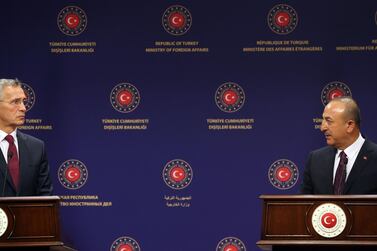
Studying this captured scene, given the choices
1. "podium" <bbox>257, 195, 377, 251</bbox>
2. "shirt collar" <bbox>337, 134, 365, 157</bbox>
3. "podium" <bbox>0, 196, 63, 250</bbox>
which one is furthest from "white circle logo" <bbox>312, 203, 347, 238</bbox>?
"podium" <bbox>0, 196, 63, 250</bbox>

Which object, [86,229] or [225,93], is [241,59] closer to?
[225,93]

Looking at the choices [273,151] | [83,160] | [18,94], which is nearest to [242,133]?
[273,151]

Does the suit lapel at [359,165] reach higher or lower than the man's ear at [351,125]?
lower

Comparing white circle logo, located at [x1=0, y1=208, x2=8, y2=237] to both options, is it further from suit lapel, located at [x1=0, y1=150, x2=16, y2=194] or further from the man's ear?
the man's ear

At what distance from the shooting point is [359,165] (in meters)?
4.59

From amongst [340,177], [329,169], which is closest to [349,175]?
[340,177]

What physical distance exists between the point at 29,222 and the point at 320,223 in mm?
1515

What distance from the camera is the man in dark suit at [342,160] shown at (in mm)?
4551

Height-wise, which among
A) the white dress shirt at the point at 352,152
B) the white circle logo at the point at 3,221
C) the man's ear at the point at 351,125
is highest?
the man's ear at the point at 351,125

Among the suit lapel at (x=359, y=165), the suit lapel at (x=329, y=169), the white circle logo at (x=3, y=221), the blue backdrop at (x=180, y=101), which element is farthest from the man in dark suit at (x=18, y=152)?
the suit lapel at (x=359, y=165)

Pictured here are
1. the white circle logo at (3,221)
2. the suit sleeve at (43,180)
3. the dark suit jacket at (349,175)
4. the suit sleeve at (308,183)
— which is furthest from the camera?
the suit sleeve at (43,180)

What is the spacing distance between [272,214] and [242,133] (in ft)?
6.76

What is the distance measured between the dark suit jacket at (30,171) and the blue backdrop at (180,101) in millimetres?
1005

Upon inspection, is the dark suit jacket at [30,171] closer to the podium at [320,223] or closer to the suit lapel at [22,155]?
the suit lapel at [22,155]
